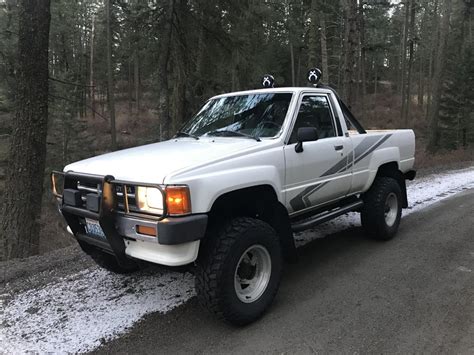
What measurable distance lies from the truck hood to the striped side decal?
795mm

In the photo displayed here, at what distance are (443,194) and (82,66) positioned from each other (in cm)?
4064

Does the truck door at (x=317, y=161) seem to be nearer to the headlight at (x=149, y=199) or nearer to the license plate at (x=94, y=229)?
the headlight at (x=149, y=199)

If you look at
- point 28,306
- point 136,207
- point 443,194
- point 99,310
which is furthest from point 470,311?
point 443,194

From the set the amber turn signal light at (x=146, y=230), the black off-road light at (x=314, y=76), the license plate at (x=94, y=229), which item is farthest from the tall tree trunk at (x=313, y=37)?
the amber turn signal light at (x=146, y=230)

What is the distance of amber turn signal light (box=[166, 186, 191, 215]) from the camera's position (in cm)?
330

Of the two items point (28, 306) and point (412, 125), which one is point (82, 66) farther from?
point (28, 306)

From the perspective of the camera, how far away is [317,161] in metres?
4.82

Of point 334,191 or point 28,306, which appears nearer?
point 28,306

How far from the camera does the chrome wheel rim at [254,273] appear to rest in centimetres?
394

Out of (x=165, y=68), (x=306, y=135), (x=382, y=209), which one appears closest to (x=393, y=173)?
(x=382, y=209)

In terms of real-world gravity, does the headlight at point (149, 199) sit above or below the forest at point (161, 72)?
below

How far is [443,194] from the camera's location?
9.27 meters

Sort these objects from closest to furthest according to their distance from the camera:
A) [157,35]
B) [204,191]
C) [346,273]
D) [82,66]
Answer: [204,191]
[346,273]
[157,35]
[82,66]

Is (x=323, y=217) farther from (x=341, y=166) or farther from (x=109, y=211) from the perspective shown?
(x=109, y=211)
